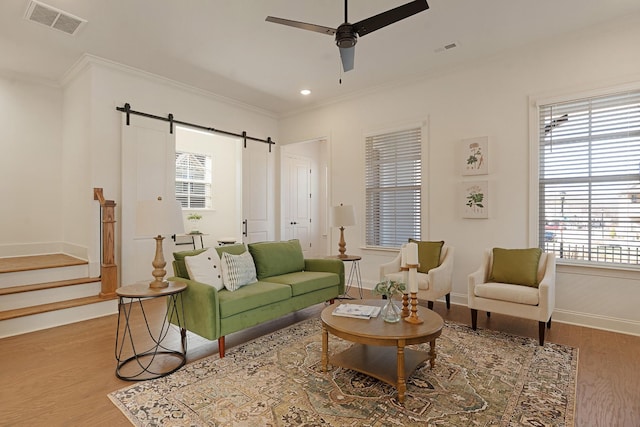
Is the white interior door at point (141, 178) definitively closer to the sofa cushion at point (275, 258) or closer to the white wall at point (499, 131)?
the sofa cushion at point (275, 258)

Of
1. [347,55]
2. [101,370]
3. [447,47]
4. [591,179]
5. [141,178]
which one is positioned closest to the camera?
[101,370]

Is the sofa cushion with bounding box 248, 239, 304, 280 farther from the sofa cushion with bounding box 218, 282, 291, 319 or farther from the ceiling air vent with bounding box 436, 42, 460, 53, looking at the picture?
the ceiling air vent with bounding box 436, 42, 460, 53

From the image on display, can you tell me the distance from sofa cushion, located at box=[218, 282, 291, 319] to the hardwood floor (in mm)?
422

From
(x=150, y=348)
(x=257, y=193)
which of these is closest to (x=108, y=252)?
(x=150, y=348)

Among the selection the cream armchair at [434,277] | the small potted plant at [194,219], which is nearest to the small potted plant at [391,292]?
the cream armchair at [434,277]

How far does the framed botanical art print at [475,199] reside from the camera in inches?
171

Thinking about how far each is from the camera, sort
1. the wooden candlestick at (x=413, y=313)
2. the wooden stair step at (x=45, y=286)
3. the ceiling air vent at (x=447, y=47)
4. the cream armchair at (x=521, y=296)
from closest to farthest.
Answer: the wooden candlestick at (x=413, y=313), the cream armchair at (x=521, y=296), the wooden stair step at (x=45, y=286), the ceiling air vent at (x=447, y=47)

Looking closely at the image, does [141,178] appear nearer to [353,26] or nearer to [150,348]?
[150,348]

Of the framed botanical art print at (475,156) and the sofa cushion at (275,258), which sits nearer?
the sofa cushion at (275,258)

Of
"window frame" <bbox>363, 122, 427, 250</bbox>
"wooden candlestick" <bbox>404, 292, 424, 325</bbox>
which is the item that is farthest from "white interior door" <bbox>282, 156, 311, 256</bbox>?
"wooden candlestick" <bbox>404, 292, 424, 325</bbox>

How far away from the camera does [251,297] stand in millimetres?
3150

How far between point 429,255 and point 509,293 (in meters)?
1.20

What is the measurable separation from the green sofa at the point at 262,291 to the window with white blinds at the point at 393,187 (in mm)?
1379

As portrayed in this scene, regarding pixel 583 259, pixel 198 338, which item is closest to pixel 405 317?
pixel 198 338
